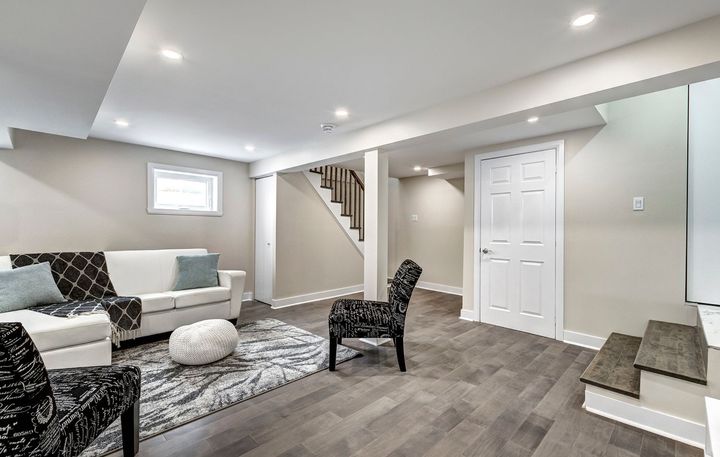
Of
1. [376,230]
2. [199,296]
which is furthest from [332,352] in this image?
[199,296]

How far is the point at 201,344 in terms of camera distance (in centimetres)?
273

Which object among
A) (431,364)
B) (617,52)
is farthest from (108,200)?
(617,52)

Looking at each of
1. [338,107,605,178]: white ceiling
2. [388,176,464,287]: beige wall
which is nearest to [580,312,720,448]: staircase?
[338,107,605,178]: white ceiling

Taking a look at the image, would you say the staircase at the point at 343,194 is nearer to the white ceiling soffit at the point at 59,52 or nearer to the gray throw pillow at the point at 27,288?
the white ceiling soffit at the point at 59,52

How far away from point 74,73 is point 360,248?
468 cm

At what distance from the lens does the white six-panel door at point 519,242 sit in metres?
3.53

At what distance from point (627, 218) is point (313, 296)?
13.8 feet

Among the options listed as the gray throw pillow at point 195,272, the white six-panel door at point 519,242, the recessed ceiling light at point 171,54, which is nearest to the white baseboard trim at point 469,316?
the white six-panel door at point 519,242

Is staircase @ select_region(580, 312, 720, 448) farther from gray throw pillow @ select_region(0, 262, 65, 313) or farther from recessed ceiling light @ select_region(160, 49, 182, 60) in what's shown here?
gray throw pillow @ select_region(0, 262, 65, 313)

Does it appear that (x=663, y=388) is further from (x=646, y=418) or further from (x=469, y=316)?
(x=469, y=316)

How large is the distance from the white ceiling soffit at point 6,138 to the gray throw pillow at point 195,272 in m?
1.91

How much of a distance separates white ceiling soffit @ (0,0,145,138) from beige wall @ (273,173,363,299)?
106 inches

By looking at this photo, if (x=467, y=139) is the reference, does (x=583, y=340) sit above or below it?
below

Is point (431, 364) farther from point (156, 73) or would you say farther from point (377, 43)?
point (156, 73)
